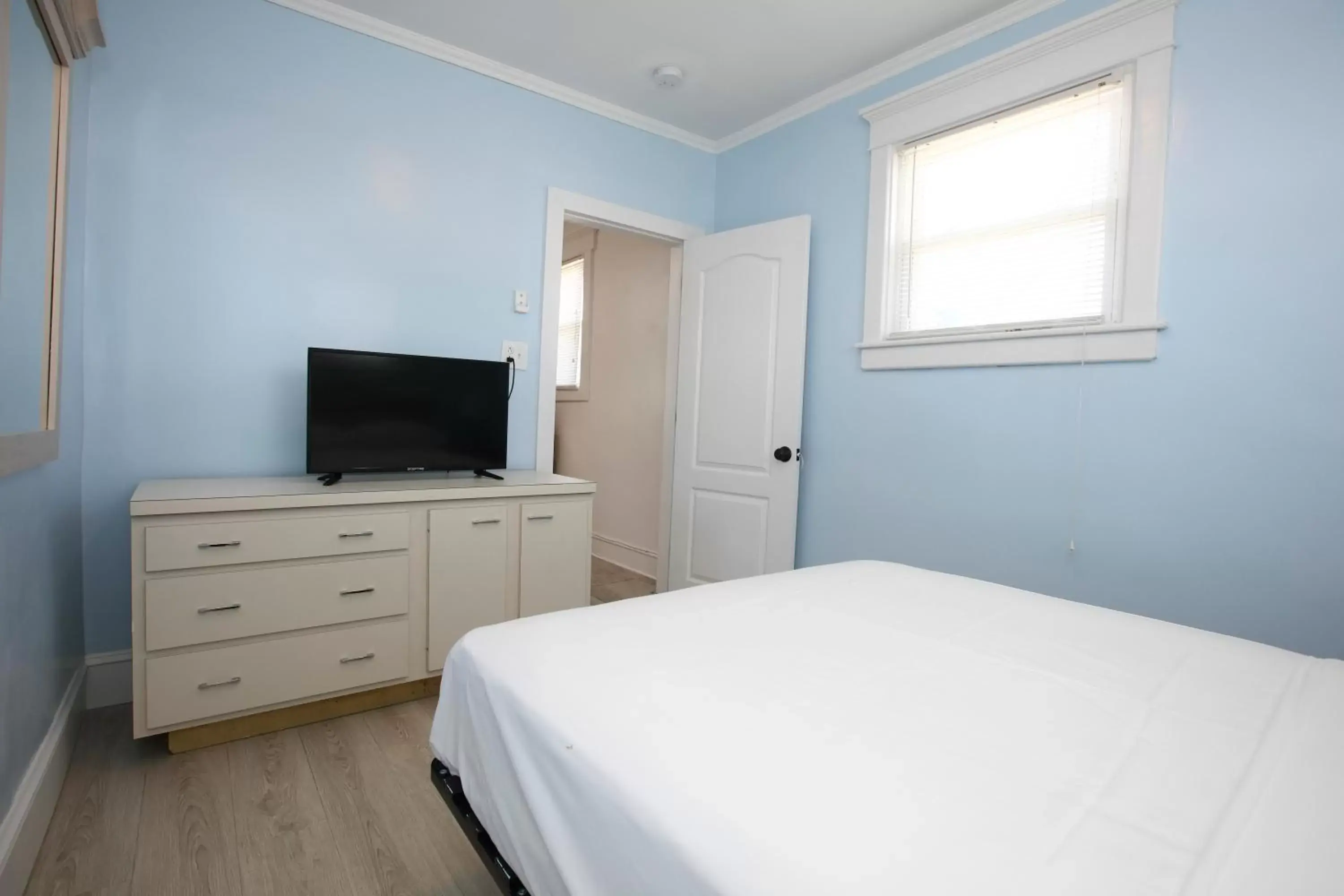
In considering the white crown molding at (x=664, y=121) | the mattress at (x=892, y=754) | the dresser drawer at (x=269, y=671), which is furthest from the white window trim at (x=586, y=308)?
the mattress at (x=892, y=754)

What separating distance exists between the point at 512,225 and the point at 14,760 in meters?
2.46

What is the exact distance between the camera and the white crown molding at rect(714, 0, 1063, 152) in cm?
234

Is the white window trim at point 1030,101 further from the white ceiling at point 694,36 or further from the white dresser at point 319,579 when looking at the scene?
the white dresser at point 319,579

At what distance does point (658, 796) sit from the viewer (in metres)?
0.67

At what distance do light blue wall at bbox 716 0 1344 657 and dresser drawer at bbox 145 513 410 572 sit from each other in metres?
2.12

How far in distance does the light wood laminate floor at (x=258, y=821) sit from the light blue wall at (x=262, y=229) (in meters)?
0.69

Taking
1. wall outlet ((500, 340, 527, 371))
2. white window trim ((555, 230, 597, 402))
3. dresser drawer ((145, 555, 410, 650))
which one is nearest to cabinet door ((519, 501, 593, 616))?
dresser drawer ((145, 555, 410, 650))

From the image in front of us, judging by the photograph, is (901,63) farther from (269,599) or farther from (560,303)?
(269,599)

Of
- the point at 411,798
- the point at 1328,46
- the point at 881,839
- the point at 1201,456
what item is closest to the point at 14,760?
the point at 411,798

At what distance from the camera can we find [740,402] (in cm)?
325

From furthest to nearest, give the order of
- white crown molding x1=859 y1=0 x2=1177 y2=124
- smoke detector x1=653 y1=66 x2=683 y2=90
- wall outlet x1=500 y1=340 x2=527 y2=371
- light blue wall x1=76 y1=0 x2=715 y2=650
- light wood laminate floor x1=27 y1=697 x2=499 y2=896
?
1. wall outlet x1=500 y1=340 x2=527 y2=371
2. smoke detector x1=653 y1=66 x2=683 y2=90
3. light blue wall x1=76 y1=0 x2=715 y2=650
4. white crown molding x1=859 y1=0 x2=1177 y2=124
5. light wood laminate floor x1=27 y1=697 x2=499 y2=896

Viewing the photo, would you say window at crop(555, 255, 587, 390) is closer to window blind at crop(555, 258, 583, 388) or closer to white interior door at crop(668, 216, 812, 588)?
window blind at crop(555, 258, 583, 388)

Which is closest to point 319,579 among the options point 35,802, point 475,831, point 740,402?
point 35,802

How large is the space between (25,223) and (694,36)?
228cm
